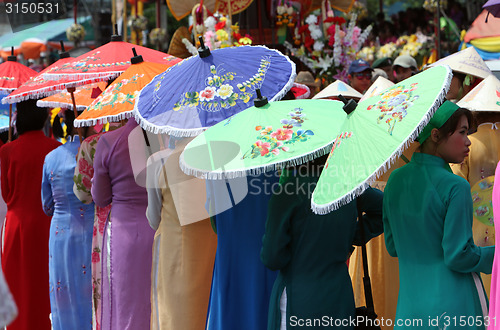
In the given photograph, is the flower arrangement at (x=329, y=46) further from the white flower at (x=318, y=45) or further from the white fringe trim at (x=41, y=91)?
the white fringe trim at (x=41, y=91)

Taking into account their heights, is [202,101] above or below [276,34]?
above

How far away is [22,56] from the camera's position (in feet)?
53.3

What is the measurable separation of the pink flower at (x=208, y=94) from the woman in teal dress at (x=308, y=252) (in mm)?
651

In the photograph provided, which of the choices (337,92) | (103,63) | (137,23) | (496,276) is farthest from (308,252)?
(137,23)

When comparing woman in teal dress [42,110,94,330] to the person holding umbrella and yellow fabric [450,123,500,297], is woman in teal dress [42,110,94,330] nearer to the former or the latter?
the person holding umbrella

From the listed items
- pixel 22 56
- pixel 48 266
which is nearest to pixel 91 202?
pixel 48 266

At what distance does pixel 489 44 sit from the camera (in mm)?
9719

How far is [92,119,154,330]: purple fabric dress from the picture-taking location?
4.45 meters


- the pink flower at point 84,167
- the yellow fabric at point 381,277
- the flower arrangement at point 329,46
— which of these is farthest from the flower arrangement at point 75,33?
the yellow fabric at point 381,277

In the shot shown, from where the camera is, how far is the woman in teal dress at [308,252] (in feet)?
10.4

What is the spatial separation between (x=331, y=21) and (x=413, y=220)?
20.6ft

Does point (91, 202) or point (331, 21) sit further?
point (331, 21)

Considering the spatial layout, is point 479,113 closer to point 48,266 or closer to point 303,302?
point 303,302

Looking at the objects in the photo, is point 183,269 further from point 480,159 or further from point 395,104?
point 395,104
